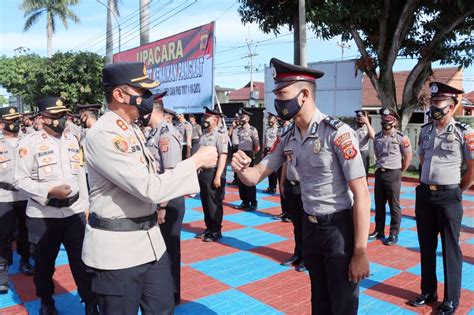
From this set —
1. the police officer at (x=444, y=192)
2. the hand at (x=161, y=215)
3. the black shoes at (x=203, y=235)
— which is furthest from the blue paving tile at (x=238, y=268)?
the police officer at (x=444, y=192)

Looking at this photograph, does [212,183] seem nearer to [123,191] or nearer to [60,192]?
[60,192]

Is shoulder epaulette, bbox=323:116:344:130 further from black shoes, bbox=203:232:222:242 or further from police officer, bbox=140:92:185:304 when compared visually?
black shoes, bbox=203:232:222:242

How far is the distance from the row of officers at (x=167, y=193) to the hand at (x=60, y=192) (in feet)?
0.04

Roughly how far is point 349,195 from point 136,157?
52.3 inches

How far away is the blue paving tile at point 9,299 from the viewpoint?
419 centimetres

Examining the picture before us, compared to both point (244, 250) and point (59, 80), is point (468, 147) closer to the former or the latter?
point (244, 250)

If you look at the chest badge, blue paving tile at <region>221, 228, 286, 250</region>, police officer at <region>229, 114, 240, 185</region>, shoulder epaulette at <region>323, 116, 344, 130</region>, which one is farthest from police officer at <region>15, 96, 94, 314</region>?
police officer at <region>229, 114, 240, 185</region>

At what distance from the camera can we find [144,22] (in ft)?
59.1

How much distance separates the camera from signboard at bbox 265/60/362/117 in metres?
14.5

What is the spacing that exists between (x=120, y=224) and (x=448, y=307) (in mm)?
3099

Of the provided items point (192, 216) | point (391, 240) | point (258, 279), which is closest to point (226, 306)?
point (258, 279)

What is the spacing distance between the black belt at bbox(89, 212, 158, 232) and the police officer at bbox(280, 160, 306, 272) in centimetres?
303

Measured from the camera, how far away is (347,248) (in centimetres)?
252

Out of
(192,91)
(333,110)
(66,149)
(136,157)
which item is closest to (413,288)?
(136,157)
